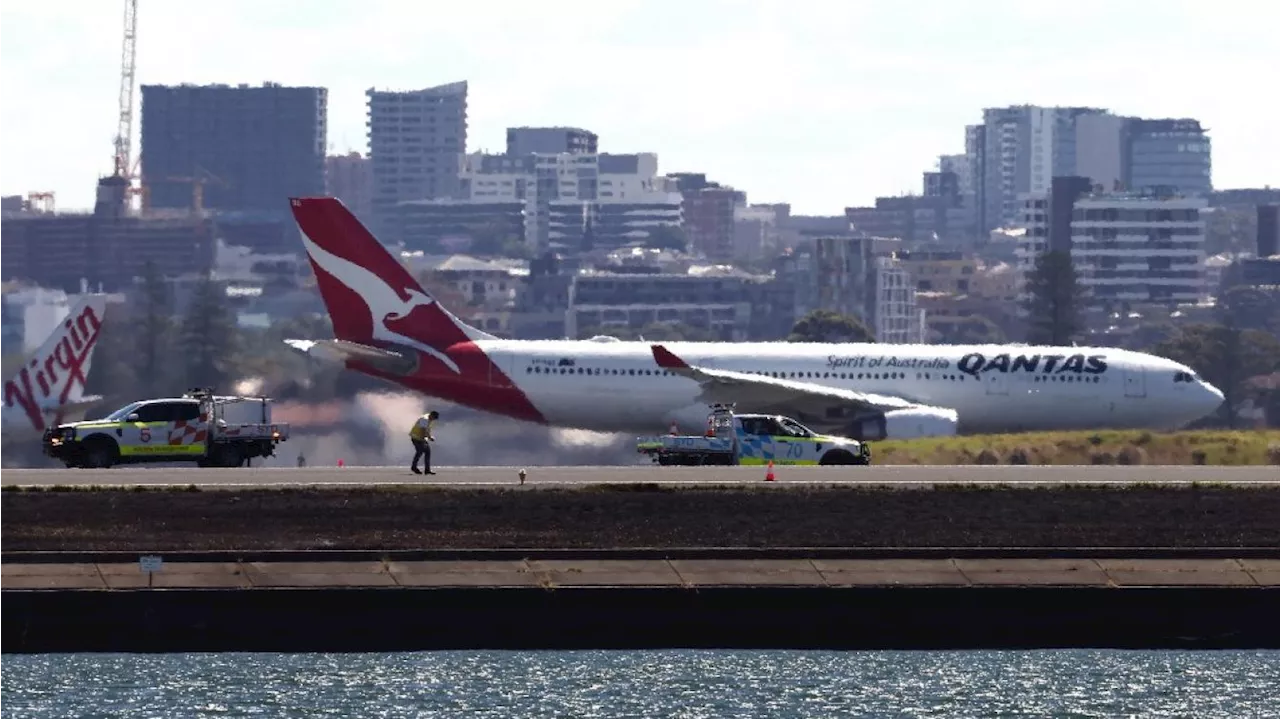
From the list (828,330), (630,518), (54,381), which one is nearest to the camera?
(630,518)

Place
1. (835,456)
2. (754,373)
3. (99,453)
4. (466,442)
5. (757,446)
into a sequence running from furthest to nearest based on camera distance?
(466,442), (754,373), (835,456), (757,446), (99,453)

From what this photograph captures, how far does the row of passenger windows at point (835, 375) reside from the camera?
7181 centimetres

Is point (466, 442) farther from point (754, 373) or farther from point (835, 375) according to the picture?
point (835, 375)

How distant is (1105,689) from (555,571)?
888 cm

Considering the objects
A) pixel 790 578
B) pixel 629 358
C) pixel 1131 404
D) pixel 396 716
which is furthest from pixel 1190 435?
pixel 396 716

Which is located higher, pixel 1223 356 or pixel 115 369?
pixel 1223 356

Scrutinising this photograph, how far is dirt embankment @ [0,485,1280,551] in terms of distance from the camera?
4447 centimetres

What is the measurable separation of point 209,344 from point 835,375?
56.9m

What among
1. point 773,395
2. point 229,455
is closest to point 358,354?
point 773,395

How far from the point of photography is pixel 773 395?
233ft

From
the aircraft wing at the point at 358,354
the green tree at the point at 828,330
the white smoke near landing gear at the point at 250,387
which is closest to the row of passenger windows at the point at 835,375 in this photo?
the aircraft wing at the point at 358,354

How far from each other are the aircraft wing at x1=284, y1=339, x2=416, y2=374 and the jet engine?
1266 centimetres

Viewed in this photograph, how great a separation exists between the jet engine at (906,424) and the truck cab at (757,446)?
10448 mm

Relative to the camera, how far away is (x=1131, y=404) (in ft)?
237
